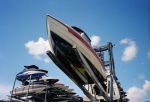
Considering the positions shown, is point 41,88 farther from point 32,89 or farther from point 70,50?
point 70,50

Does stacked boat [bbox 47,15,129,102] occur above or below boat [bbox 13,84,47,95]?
above

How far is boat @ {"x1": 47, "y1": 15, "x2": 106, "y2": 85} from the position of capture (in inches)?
343

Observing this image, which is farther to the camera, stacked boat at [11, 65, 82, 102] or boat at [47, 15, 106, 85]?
stacked boat at [11, 65, 82, 102]

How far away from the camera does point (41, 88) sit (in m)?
15.4

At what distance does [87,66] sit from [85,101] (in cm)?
420

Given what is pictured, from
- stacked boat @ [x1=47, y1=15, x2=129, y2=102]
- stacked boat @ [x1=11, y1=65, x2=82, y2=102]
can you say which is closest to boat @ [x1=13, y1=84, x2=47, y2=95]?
stacked boat @ [x1=11, y1=65, x2=82, y2=102]

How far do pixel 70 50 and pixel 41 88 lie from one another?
24.6ft

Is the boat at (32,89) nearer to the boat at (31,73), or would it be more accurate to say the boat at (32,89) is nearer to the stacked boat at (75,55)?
the boat at (31,73)

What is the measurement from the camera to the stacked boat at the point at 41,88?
15.4 m

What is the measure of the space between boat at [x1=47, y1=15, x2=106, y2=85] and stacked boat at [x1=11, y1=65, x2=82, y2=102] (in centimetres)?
494

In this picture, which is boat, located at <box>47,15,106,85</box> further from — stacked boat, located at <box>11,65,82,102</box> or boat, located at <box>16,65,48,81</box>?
boat, located at <box>16,65,48,81</box>

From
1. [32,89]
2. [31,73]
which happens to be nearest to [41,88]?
[32,89]

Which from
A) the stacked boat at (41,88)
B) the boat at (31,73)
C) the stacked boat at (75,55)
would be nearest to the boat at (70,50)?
the stacked boat at (75,55)

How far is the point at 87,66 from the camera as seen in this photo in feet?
30.6
